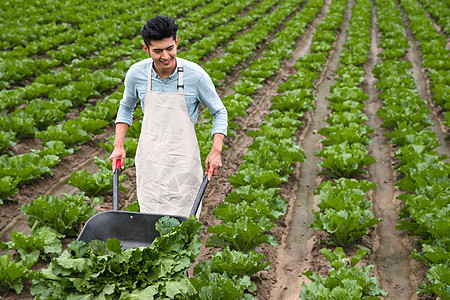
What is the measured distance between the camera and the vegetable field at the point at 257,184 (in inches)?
139

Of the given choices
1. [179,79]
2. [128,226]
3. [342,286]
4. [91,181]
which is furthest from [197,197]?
[91,181]

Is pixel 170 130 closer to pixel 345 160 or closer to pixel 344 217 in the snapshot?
pixel 344 217

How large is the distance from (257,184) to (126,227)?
2594 millimetres

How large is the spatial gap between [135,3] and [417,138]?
16727 mm

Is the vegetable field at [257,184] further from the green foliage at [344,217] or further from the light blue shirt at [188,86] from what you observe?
the light blue shirt at [188,86]

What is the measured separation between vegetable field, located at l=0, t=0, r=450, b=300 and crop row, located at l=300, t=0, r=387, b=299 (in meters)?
0.02

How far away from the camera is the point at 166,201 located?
371 centimetres

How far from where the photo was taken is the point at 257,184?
228 inches

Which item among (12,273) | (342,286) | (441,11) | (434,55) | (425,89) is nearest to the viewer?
(342,286)

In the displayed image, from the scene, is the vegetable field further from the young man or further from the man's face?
the man's face

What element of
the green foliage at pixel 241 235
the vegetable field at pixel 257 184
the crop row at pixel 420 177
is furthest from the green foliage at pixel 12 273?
the crop row at pixel 420 177

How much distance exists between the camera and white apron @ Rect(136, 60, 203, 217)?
3.68 metres

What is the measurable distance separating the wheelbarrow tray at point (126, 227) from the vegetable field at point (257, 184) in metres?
0.27

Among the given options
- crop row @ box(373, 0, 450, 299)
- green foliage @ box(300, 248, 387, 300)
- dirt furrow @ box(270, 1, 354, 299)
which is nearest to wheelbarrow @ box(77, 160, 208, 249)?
green foliage @ box(300, 248, 387, 300)
